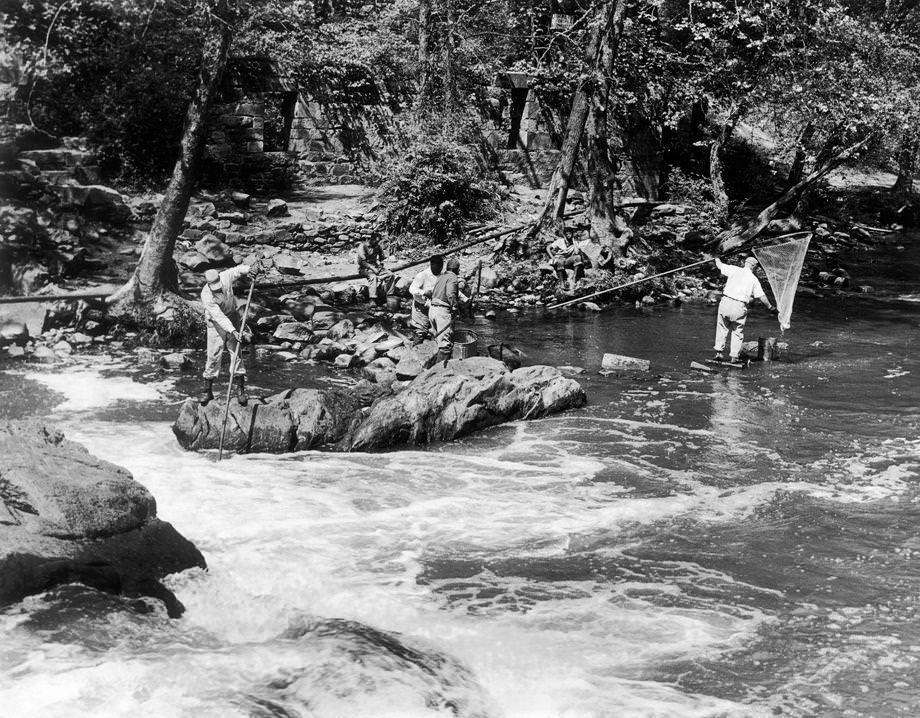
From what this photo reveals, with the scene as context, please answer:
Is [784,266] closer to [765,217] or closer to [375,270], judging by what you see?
[375,270]

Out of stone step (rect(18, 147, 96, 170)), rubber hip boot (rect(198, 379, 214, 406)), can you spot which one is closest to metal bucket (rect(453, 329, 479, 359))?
rubber hip boot (rect(198, 379, 214, 406))

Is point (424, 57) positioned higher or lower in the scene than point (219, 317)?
higher

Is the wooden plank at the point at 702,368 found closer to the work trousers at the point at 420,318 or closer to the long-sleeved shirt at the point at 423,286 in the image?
the work trousers at the point at 420,318

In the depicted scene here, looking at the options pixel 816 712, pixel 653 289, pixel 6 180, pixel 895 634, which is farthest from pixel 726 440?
pixel 6 180

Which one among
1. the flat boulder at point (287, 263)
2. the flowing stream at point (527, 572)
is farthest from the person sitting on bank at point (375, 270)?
the flowing stream at point (527, 572)

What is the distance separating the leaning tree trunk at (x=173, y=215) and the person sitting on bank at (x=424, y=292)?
4061mm

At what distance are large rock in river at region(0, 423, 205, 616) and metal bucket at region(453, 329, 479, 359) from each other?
654cm

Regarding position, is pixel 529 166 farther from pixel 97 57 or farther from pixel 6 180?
pixel 6 180

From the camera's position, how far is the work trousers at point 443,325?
14117 mm

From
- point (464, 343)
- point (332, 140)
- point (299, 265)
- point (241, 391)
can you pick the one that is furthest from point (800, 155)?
point (241, 391)

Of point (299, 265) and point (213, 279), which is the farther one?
point (299, 265)

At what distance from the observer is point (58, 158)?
21.2 m

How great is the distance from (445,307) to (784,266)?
18.0 ft

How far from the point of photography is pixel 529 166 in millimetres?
26500
